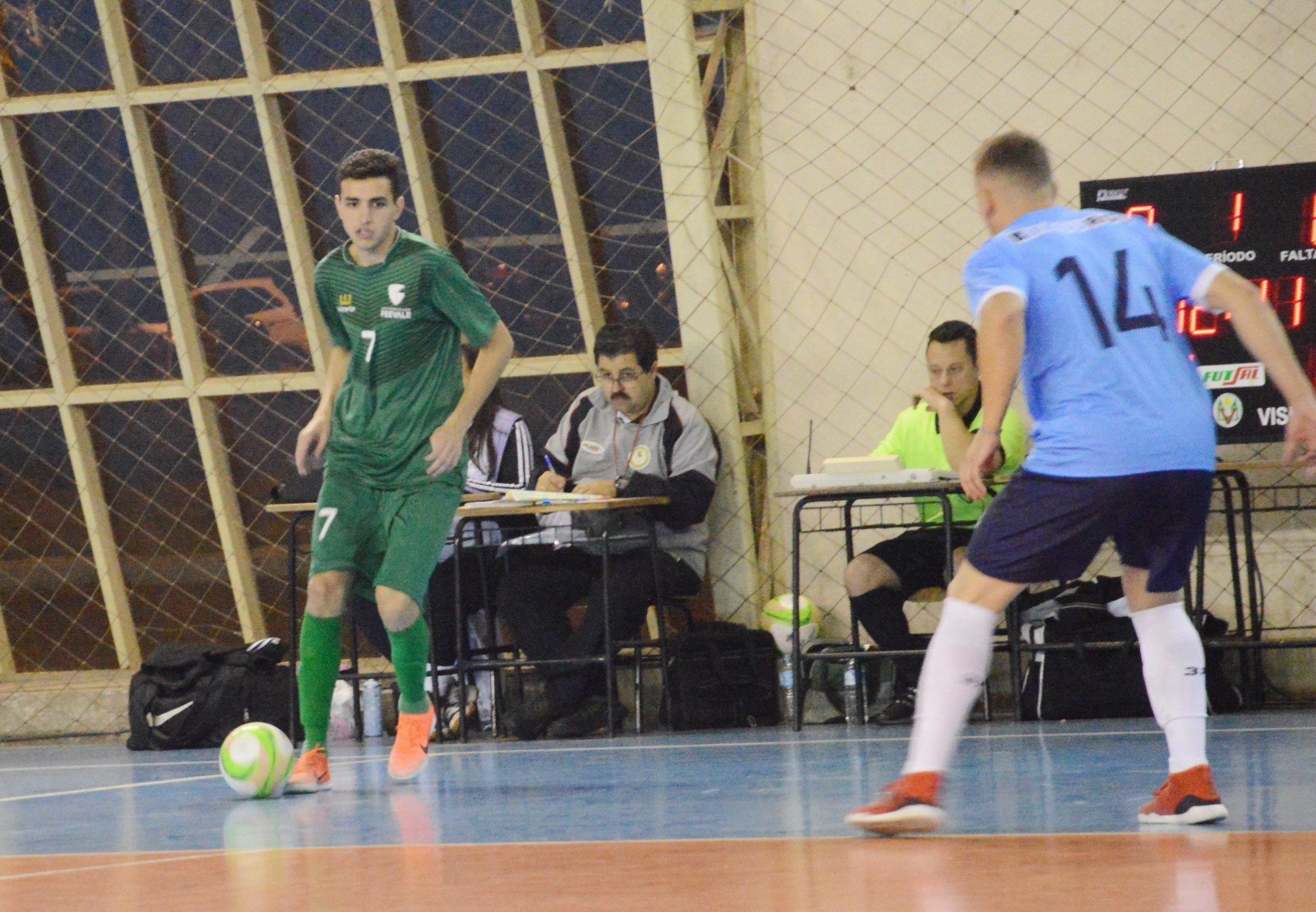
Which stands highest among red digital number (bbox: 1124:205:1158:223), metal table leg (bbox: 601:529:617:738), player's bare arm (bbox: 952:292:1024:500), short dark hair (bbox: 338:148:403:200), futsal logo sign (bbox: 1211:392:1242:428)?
red digital number (bbox: 1124:205:1158:223)

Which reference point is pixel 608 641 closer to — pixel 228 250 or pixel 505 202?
pixel 505 202

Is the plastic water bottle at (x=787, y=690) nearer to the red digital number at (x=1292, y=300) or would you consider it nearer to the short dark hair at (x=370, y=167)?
the red digital number at (x=1292, y=300)

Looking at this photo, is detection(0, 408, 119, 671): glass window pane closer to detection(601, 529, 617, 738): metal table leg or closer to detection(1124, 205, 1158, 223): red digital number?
detection(601, 529, 617, 738): metal table leg

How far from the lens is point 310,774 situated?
464cm

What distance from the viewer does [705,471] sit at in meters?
6.98

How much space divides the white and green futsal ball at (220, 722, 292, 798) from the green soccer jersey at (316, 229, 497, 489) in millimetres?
751

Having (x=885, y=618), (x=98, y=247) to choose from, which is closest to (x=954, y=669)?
(x=885, y=618)

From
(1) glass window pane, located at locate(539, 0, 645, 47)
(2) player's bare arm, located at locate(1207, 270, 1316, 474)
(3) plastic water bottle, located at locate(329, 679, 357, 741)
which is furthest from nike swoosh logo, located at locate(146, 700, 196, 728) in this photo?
(2) player's bare arm, located at locate(1207, 270, 1316, 474)

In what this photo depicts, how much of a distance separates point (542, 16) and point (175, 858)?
203 inches

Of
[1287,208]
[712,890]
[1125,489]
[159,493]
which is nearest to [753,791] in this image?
[1125,489]

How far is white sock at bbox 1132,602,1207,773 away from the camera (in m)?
3.38

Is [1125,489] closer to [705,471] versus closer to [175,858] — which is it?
[175,858]

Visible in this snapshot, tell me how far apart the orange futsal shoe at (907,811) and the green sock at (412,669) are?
6.01 feet

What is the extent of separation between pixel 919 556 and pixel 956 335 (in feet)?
2.73
